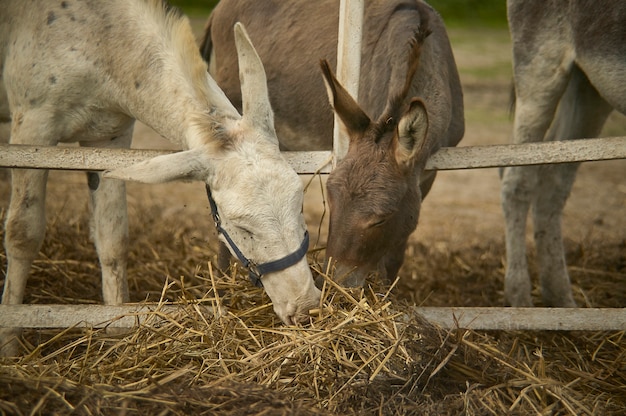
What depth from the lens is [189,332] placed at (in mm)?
3332

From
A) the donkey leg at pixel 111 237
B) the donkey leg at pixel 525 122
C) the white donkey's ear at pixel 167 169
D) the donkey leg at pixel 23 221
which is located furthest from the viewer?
the donkey leg at pixel 525 122

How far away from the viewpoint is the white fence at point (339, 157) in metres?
3.51

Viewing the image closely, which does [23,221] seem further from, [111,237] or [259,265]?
[259,265]

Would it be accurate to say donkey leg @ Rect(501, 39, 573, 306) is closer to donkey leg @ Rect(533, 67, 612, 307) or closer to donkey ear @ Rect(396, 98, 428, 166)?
donkey leg @ Rect(533, 67, 612, 307)

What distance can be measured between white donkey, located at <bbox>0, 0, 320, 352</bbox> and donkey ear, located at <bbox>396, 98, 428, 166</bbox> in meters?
0.56

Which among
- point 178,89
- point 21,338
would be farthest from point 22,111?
point 21,338

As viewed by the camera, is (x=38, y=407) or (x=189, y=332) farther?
(x=189, y=332)

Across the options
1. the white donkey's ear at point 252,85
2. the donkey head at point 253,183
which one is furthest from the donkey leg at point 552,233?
the white donkey's ear at point 252,85

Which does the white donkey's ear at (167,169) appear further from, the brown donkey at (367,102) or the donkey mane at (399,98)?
the donkey mane at (399,98)

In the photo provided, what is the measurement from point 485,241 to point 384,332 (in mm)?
3276

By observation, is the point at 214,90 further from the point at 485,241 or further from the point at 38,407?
the point at 485,241

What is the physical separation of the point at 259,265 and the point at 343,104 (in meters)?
0.82

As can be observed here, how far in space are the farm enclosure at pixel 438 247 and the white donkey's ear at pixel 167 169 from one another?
0.58 metres

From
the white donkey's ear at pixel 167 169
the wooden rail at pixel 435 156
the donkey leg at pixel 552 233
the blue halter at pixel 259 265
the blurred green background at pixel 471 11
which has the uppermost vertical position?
the white donkey's ear at pixel 167 169
